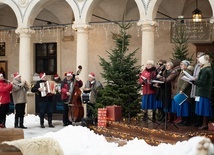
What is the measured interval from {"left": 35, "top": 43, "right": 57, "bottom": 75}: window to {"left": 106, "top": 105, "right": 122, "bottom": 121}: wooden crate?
1029 cm

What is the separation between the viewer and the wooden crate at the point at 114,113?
1091 centimetres

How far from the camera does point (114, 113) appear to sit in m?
10.9

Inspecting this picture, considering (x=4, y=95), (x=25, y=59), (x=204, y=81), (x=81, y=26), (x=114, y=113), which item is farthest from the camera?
(x=25, y=59)

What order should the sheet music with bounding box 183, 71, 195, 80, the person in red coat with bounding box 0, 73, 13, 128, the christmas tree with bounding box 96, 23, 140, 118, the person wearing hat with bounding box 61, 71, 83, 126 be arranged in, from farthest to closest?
the person wearing hat with bounding box 61, 71, 83, 126, the person in red coat with bounding box 0, 73, 13, 128, the christmas tree with bounding box 96, 23, 140, 118, the sheet music with bounding box 183, 71, 195, 80

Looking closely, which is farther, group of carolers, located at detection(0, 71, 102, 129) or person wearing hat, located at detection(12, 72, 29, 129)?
person wearing hat, located at detection(12, 72, 29, 129)

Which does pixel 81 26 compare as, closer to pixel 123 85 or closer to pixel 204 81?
A: pixel 123 85

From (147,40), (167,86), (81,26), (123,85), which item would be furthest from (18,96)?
(167,86)

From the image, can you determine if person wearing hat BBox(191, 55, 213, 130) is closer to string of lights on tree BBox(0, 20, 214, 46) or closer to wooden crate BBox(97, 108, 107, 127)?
wooden crate BBox(97, 108, 107, 127)

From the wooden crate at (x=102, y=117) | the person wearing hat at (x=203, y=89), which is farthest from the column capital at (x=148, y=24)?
the person wearing hat at (x=203, y=89)

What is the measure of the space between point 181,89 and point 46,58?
42.5ft

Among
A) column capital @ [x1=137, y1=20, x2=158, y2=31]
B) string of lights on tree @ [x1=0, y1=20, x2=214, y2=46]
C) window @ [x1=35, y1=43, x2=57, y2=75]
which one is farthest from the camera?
window @ [x1=35, y1=43, x2=57, y2=75]

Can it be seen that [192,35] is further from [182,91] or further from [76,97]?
[182,91]

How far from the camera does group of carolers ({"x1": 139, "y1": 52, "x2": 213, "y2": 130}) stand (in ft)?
28.8

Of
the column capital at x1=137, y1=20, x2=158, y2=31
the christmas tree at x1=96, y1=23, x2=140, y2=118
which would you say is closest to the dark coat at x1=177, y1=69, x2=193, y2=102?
the christmas tree at x1=96, y1=23, x2=140, y2=118
